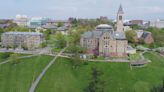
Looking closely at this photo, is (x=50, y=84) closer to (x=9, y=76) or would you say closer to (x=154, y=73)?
(x=9, y=76)

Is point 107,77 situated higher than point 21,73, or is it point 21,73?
point 21,73

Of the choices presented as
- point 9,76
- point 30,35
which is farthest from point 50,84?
point 30,35

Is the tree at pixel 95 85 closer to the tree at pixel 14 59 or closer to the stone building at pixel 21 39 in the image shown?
the tree at pixel 14 59

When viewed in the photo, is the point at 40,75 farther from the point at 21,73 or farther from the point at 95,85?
the point at 95,85

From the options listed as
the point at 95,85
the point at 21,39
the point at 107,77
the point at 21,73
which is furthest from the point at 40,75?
the point at 21,39

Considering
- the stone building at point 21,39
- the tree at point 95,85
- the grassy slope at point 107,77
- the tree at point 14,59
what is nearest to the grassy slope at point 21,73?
the tree at point 14,59

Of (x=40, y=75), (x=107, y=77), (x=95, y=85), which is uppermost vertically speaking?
(x=40, y=75)

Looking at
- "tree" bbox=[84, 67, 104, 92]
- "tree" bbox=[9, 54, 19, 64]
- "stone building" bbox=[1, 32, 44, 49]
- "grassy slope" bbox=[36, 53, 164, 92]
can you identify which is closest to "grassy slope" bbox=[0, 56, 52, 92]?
"tree" bbox=[9, 54, 19, 64]
